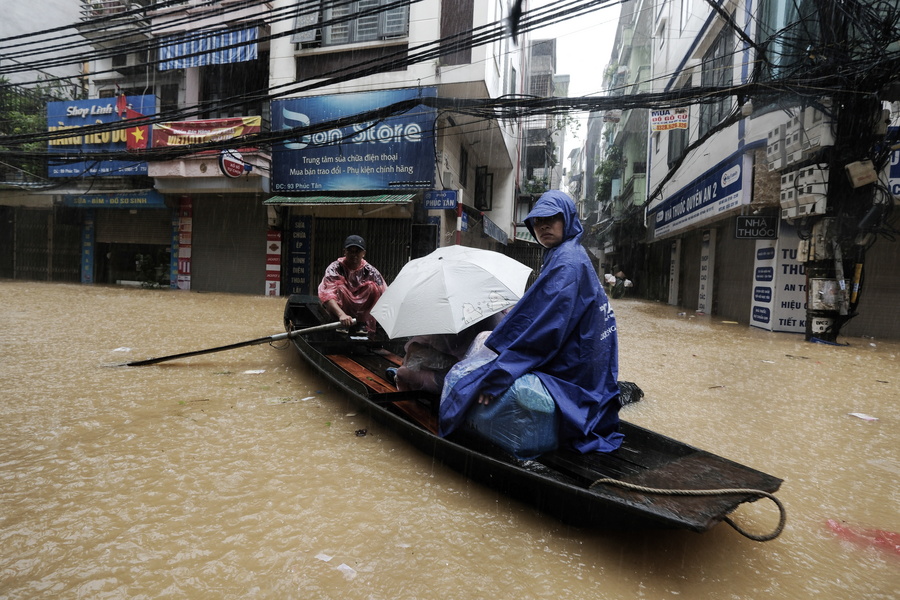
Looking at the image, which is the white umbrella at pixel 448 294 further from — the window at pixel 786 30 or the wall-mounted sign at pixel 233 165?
the wall-mounted sign at pixel 233 165

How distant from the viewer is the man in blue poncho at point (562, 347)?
2.41 metres

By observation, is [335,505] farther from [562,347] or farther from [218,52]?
[218,52]

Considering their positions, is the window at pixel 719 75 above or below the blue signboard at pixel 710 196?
above

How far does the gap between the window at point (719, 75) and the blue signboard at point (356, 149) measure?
23.1 feet

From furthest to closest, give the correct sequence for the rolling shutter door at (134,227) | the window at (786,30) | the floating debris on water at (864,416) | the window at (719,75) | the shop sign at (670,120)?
1. the rolling shutter door at (134,227)
2. the window at (719,75)
3. the shop sign at (670,120)
4. the window at (786,30)
5. the floating debris on water at (864,416)

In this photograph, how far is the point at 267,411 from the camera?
3961 mm

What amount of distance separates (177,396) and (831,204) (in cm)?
983

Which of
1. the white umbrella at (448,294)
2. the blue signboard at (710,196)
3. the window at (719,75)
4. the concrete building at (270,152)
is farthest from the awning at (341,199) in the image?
the white umbrella at (448,294)

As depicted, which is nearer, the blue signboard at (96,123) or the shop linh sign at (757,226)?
the shop linh sign at (757,226)

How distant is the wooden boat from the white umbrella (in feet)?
1.88

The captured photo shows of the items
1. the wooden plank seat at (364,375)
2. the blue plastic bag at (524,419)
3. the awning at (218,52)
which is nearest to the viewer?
the blue plastic bag at (524,419)

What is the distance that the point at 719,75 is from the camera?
40.9 ft

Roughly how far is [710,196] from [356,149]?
9243mm

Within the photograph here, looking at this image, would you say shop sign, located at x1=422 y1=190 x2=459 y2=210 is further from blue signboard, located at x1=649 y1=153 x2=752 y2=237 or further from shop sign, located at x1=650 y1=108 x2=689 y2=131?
blue signboard, located at x1=649 y1=153 x2=752 y2=237
